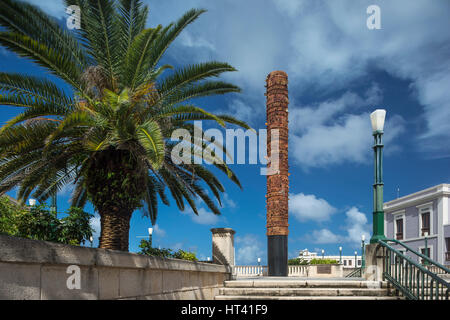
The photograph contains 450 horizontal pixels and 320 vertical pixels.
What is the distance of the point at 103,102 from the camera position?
792cm

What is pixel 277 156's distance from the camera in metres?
15.7

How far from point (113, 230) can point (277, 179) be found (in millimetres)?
8506

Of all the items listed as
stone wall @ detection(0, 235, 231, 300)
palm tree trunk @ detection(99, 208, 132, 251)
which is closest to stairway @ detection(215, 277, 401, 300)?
stone wall @ detection(0, 235, 231, 300)

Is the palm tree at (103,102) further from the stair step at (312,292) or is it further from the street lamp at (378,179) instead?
the street lamp at (378,179)

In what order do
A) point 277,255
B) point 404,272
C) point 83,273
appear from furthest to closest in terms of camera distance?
point 277,255 < point 404,272 < point 83,273

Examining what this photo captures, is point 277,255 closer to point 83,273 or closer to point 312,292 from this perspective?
point 312,292

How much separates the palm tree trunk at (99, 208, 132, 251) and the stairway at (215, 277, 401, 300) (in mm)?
3177

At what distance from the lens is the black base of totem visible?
1547 centimetres

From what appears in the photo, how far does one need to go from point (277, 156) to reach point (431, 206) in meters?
26.7

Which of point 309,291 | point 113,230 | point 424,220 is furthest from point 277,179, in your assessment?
point 424,220

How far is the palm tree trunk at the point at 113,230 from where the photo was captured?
324 inches

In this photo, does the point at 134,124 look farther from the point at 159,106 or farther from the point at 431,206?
the point at 431,206

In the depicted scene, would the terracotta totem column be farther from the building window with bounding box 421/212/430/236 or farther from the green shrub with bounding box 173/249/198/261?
the building window with bounding box 421/212/430/236

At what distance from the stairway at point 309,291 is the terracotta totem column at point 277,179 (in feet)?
16.7
